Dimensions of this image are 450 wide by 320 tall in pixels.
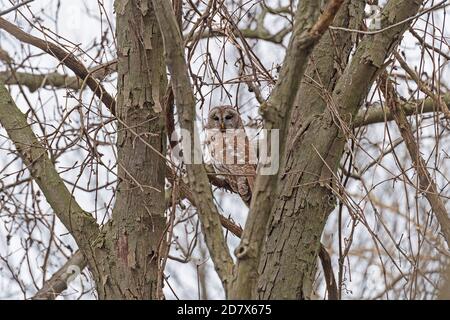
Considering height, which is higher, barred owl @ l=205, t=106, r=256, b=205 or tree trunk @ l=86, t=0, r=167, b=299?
barred owl @ l=205, t=106, r=256, b=205

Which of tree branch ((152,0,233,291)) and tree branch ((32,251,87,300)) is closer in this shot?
tree branch ((152,0,233,291))

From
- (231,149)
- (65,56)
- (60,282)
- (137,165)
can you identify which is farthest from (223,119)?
(137,165)

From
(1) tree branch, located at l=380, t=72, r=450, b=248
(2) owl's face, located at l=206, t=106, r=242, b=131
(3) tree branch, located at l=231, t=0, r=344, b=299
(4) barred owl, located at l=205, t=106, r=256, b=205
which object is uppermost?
(2) owl's face, located at l=206, t=106, r=242, b=131

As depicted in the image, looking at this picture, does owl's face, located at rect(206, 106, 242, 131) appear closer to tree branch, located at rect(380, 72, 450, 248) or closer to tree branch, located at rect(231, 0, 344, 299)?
tree branch, located at rect(380, 72, 450, 248)

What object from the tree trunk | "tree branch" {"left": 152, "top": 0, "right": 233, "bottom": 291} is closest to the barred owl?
the tree trunk

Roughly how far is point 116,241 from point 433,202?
1.36 m

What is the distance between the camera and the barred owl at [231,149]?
4594 mm

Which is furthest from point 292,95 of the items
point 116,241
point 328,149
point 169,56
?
point 116,241

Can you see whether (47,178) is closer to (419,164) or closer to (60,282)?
(60,282)

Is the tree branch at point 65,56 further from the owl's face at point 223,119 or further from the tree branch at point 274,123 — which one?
the owl's face at point 223,119

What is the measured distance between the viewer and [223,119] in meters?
5.05

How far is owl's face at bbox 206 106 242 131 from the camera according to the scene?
4.97 m

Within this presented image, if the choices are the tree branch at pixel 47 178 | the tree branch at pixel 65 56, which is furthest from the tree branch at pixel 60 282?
the tree branch at pixel 65 56
